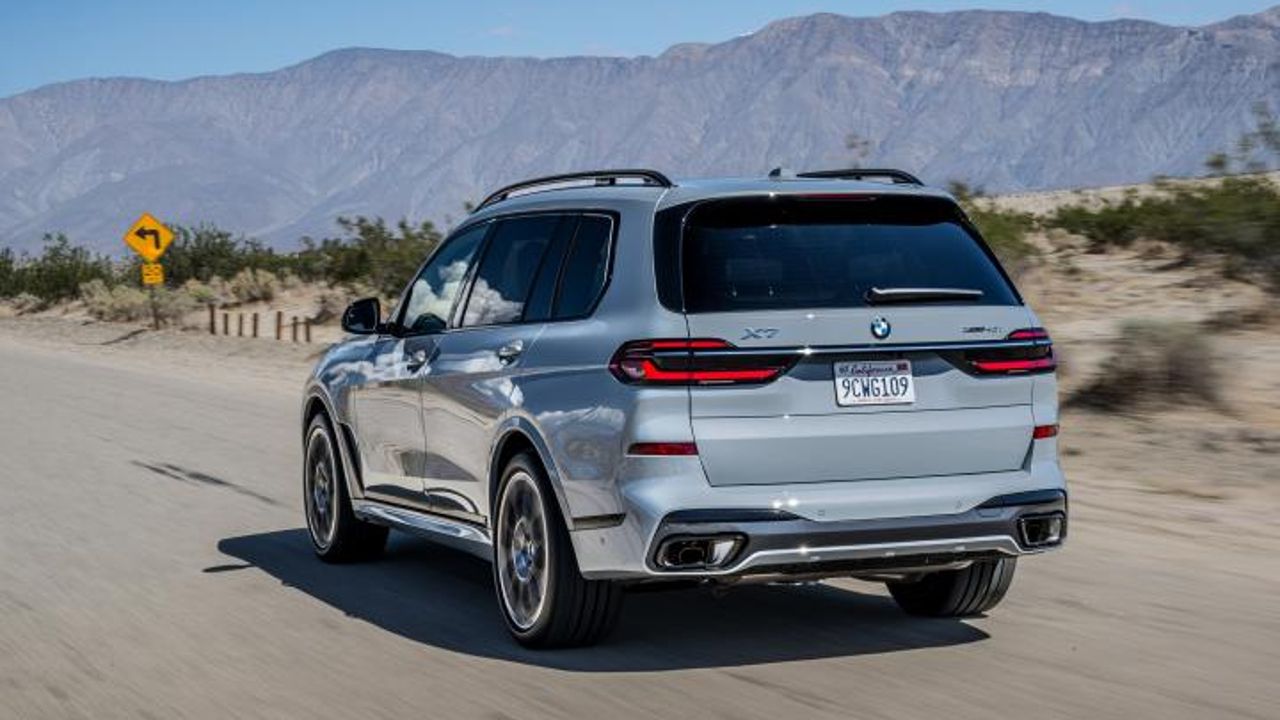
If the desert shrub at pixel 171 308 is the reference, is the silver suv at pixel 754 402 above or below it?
above

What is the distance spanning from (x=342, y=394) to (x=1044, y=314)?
1541cm

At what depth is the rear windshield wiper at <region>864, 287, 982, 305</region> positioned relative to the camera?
643 cm

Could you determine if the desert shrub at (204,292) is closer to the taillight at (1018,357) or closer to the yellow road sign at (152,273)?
the yellow road sign at (152,273)

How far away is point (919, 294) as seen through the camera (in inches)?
256

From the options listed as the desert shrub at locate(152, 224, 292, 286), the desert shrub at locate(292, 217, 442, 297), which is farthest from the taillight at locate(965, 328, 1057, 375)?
the desert shrub at locate(152, 224, 292, 286)

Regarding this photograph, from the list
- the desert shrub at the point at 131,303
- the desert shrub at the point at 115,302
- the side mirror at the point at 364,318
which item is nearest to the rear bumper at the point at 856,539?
the side mirror at the point at 364,318

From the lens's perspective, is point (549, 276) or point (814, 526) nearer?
point (814, 526)

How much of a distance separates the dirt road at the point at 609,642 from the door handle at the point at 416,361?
102 cm

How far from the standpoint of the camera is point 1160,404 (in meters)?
14.9

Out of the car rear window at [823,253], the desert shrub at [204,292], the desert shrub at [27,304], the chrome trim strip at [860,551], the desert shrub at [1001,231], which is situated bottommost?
the desert shrub at [27,304]

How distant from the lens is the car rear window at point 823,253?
6.38 m

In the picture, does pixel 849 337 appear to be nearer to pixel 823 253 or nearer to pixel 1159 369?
pixel 823 253

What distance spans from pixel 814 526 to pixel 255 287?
147 feet

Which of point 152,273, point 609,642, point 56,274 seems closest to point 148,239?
point 152,273
